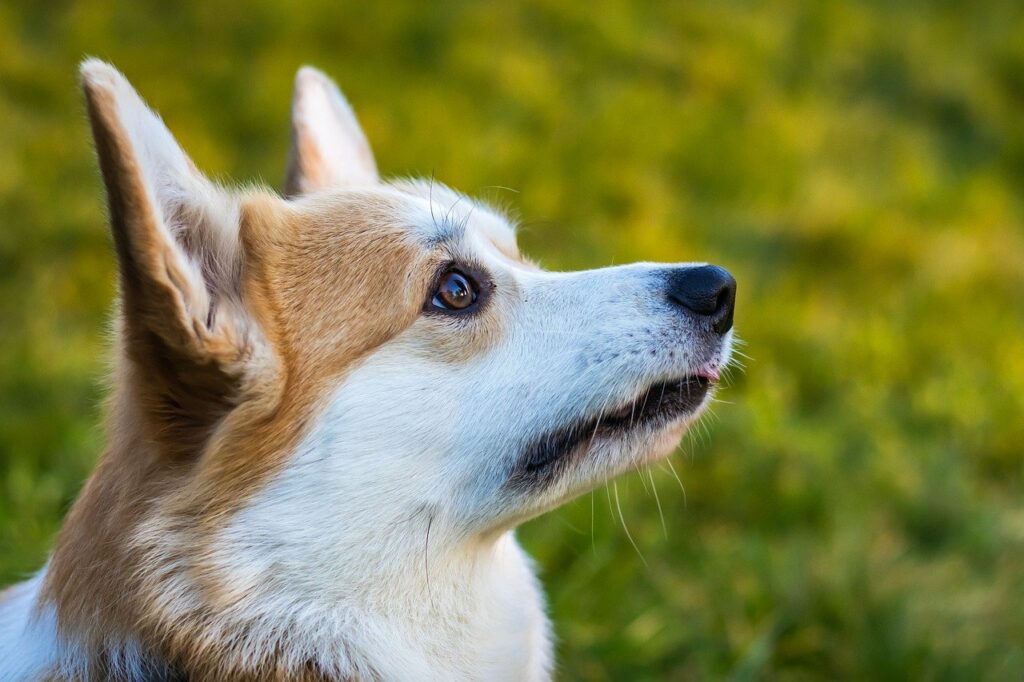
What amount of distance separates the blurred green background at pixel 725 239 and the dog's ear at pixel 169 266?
1.77 feet

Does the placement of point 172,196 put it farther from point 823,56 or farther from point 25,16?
point 823,56

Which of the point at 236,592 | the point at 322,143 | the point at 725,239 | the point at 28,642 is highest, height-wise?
the point at 322,143

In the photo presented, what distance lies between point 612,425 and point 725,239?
439 centimetres

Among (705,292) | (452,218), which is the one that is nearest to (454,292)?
(452,218)

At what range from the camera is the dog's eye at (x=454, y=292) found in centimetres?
295

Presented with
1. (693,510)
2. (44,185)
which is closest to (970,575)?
(693,510)

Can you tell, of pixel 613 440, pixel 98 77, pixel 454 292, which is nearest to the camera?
pixel 98 77

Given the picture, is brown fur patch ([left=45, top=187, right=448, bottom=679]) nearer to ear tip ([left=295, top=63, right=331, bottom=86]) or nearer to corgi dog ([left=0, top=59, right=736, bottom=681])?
corgi dog ([left=0, top=59, right=736, bottom=681])

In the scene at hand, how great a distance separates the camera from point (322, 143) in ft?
12.4

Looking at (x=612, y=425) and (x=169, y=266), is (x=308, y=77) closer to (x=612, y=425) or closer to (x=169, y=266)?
(x=169, y=266)

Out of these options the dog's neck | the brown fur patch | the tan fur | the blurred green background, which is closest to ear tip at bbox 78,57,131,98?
the tan fur

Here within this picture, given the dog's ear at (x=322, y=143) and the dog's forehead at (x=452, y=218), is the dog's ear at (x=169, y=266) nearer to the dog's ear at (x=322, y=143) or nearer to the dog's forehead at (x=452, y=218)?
the dog's forehead at (x=452, y=218)

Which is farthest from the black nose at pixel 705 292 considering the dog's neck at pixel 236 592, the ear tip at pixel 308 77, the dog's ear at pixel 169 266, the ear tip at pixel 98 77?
the ear tip at pixel 308 77

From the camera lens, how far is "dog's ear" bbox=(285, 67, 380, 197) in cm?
368
